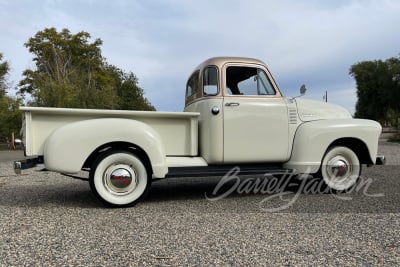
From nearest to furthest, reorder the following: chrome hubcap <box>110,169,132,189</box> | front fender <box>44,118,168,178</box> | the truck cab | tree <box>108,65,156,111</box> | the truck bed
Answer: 1. front fender <box>44,118,168,178</box>
2. the truck bed
3. chrome hubcap <box>110,169,132,189</box>
4. the truck cab
5. tree <box>108,65,156,111</box>

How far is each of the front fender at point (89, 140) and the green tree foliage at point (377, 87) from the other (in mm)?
29617

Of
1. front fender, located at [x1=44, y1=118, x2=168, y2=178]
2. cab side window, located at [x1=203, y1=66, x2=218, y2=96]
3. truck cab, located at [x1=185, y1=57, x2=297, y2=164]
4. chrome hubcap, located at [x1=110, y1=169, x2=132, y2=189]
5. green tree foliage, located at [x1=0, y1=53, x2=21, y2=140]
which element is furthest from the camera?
green tree foliage, located at [x1=0, y1=53, x2=21, y2=140]

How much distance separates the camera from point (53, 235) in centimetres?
347

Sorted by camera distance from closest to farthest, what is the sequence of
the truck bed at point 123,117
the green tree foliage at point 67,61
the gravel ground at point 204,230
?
1. the gravel ground at point 204,230
2. the truck bed at point 123,117
3. the green tree foliage at point 67,61

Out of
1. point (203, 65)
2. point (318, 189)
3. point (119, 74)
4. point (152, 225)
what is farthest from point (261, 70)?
point (119, 74)

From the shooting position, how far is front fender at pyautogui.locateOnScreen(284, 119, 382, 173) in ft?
17.7

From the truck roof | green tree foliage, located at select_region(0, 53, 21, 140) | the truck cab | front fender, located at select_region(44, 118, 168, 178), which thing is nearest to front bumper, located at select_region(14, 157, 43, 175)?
front fender, located at select_region(44, 118, 168, 178)

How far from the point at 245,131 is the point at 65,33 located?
110ft

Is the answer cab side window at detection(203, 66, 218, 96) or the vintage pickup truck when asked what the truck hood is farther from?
cab side window at detection(203, 66, 218, 96)

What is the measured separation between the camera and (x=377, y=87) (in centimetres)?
3212

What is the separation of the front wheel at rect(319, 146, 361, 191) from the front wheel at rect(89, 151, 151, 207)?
9.04 feet

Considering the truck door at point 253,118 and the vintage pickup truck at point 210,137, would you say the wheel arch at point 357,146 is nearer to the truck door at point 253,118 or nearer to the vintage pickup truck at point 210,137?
the vintage pickup truck at point 210,137

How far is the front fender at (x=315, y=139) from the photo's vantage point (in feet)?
17.7

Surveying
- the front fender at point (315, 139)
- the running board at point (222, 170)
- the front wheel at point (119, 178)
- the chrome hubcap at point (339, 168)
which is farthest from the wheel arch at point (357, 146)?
the front wheel at point (119, 178)
